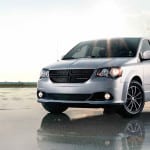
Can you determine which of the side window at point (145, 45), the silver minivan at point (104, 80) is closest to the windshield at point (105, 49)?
the silver minivan at point (104, 80)

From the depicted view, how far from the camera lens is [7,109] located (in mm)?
14102

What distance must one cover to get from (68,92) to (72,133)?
254cm

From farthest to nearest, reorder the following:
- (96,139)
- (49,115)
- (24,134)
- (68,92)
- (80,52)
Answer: (80,52) → (49,115) → (68,92) → (24,134) → (96,139)

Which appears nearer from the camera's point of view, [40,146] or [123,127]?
[40,146]

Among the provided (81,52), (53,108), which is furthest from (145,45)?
(53,108)

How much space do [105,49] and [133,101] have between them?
167 cm

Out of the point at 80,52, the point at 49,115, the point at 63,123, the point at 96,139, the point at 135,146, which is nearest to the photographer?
the point at 135,146

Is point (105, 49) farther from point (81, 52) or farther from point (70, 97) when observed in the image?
point (70, 97)

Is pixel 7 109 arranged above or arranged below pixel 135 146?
below

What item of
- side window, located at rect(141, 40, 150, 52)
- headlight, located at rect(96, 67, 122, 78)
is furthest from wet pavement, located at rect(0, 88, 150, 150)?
side window, located at rect(141, 40, 150, 52)

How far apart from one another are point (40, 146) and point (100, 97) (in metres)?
3.96

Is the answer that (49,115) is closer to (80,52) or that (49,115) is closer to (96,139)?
(80,52)

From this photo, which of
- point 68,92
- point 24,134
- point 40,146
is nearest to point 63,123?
point 68,92

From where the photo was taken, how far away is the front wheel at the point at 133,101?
1154 centimetres
